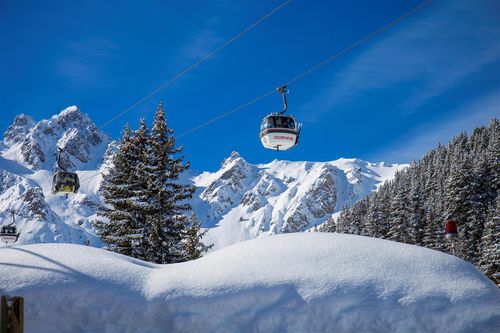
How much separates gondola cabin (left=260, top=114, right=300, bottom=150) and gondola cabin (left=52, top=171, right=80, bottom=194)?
372 inches

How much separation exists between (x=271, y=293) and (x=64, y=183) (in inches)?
613

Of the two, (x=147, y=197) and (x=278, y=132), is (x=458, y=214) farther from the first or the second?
(x=278, y=132)

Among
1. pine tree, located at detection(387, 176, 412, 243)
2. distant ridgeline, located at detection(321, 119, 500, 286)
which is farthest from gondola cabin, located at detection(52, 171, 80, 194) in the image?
pine tree, located at detection(387, 176, 412, 243)

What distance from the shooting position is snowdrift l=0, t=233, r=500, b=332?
877cm

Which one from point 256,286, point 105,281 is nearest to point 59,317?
point 105,281

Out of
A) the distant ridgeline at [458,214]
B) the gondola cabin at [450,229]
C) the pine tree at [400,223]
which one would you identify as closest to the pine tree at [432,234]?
the distant ridgeline at [458,214]

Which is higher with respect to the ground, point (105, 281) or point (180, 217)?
point (180, 217)

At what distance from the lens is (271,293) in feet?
29.9

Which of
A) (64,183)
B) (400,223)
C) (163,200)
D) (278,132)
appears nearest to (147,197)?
(163,200)

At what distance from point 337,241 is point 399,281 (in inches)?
65.3

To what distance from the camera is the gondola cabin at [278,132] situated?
674 inches

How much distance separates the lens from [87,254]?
1070cm

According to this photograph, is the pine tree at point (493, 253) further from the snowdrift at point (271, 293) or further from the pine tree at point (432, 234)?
the snowdrift at point (271, 293)

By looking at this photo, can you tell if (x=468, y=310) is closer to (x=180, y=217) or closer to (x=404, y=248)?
(x=404, y=248)
